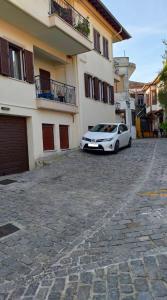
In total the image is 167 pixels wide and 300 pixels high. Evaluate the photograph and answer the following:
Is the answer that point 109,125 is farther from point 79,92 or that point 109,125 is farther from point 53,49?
point 53,49

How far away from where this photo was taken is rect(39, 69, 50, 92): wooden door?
55.9ft

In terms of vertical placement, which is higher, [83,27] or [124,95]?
[83,27]

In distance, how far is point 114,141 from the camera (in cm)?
1644

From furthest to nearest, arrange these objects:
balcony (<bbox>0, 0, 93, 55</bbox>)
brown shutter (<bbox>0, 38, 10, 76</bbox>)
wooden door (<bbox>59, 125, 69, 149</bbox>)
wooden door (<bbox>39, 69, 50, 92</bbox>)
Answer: wooden door (<bbox>59, 125, 69, 149</bbox>), wooden door (<bbox>39, 69, 50, 92</bbox>), brown shutter (<bbox>0, 38, 10, 76</bbox>), balcony (<bbox>0, 0, 93, 55</bbox>)

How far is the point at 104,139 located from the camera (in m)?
16.1

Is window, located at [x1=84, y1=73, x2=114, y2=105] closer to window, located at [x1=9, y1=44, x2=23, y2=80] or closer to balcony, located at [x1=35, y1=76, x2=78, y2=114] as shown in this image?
balcony, located at [x1=35, y1=76, x2=78, y2=114]

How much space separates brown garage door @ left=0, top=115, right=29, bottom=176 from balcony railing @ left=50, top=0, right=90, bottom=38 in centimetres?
558

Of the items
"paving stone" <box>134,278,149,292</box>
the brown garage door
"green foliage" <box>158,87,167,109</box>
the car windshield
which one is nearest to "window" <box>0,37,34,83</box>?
the brown garage door

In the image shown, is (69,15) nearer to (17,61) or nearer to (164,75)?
(17,61)

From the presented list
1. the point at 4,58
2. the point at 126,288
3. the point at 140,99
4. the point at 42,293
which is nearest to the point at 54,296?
the point at 42,293

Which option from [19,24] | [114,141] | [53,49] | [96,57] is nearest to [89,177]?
[114,141]

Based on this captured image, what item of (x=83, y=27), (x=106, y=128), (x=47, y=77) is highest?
(x=83, y=27)

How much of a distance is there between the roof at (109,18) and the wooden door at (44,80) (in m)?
5.51

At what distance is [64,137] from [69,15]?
6277mm
